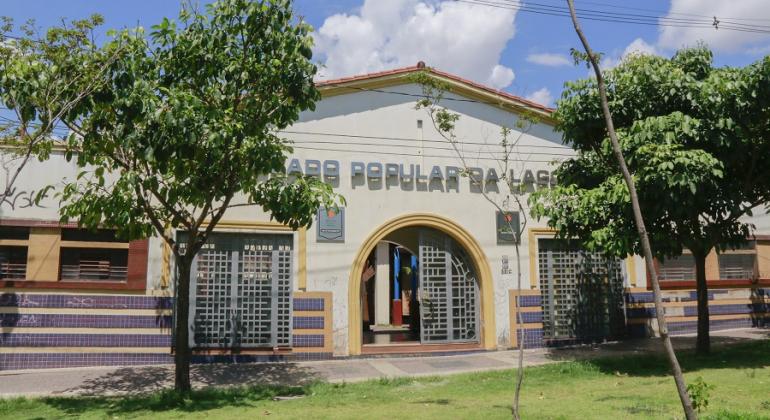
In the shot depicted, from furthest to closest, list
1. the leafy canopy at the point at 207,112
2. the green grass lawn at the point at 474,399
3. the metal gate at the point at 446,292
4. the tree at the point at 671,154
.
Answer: the metal gate at the point at 446,292
the tree at the point at 671,154
the leafy canopy at the point at 207,112
the green grass lawn at the point at 474,399

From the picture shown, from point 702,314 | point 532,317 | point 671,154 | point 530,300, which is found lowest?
point 532,317

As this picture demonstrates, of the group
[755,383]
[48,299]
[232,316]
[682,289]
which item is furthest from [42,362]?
[682,289]

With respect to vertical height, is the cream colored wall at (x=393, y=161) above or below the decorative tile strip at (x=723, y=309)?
above

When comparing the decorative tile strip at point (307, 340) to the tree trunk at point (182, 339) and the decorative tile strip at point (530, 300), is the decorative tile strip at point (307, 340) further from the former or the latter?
the decorative tile strip at point (530, 300)

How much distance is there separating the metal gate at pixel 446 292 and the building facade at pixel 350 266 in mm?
30

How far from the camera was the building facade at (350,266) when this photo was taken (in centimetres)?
1095

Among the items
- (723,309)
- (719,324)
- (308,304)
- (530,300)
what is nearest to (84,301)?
(308,304)

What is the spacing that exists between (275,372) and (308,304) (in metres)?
1.60

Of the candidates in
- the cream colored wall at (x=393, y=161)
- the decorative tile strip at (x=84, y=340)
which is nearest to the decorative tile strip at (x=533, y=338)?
the cream colored wall at (x=393, y=161)

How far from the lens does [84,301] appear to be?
35.9 ft

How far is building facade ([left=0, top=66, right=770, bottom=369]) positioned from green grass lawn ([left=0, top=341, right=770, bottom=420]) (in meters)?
2.69

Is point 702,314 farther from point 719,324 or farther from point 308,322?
point 308,322

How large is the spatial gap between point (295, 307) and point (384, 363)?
6.69ft

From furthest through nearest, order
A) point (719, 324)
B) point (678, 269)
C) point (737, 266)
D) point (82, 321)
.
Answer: point (737, 266) → point (719, 324) → point (678, 269) → point (82, 321)
